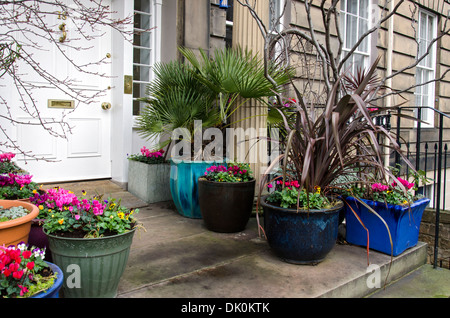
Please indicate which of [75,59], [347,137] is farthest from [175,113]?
[347,137]

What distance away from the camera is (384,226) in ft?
11.6

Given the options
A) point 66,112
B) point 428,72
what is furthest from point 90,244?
point 428,72

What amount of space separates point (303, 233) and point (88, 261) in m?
1.67

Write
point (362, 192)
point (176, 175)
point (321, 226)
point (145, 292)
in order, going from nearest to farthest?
point (145, 292) < point (321, 226) < point (362, 192) < point (176, 175)

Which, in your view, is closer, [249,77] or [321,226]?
[321,226]

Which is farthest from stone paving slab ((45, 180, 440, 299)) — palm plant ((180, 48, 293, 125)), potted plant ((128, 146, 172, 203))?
palm plant ((180, 48, 293, 125))

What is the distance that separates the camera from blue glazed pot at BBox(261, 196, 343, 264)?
3.14m

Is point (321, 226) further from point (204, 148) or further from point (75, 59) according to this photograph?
point (75, 59)

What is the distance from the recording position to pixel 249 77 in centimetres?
414

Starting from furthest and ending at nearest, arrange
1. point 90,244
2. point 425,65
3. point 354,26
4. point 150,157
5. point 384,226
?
point 425,65 → point 354,26 → point 150,157 → point 384,226 → point 90,244

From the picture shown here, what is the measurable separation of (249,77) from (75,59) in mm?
2315

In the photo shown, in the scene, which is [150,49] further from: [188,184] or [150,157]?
[188,184]
